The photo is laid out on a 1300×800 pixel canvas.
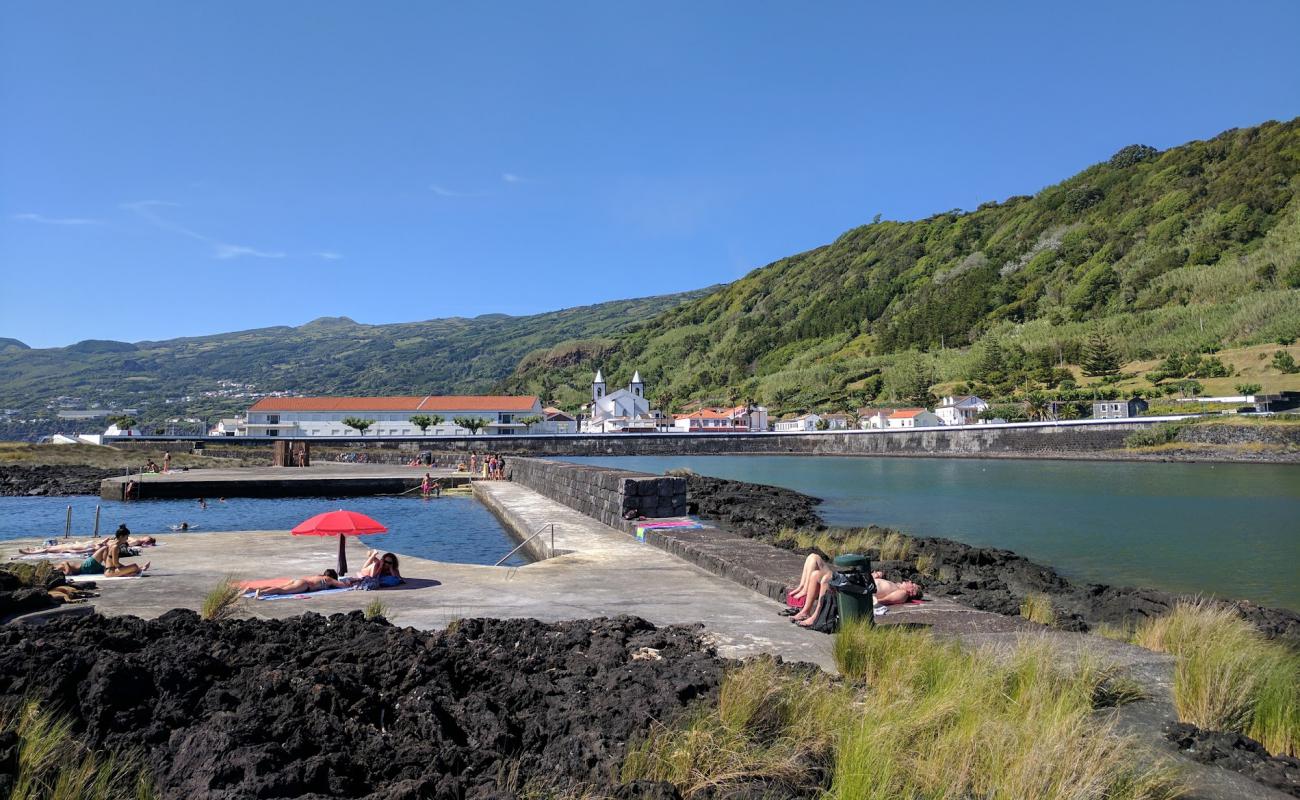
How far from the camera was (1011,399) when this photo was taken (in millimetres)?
90875

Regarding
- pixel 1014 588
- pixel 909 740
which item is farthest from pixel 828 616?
pixel 1014 588

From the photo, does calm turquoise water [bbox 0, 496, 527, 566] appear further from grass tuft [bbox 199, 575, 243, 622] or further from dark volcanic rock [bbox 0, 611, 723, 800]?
dark volcanic rock [bbox 0, 611, 723, 800]

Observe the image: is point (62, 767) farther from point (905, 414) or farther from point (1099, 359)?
point (1099, 359)

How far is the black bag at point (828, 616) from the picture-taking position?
313 inches

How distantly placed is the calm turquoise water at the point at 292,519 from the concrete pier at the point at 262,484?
60cm

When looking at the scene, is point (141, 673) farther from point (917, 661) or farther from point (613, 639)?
point (917, 661)

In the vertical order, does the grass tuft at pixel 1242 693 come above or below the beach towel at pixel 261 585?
above

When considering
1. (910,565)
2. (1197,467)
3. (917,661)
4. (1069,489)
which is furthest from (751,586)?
(1197,467)

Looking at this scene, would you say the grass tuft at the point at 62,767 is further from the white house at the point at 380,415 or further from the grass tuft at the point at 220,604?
the white house at the point at 380,415

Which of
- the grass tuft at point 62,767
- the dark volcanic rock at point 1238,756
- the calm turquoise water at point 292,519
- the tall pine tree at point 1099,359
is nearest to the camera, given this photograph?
the grass tuft at point 62,767

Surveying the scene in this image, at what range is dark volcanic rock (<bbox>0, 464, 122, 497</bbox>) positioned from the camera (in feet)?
121

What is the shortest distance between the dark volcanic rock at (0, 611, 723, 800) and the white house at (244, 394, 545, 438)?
93.3 metres

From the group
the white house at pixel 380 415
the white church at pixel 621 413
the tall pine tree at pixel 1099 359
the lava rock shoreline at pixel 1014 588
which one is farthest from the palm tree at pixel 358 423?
the lava rock shoreline at pixel 1014 588

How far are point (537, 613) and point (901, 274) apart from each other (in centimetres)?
19551
